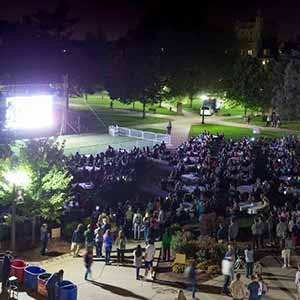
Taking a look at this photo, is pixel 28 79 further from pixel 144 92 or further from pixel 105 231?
pixel 105 231

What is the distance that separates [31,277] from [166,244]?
484 centimetres

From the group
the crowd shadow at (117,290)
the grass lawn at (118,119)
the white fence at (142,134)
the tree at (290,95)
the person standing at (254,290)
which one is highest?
the tree at (290,95)

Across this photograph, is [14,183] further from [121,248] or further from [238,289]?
[238,289]

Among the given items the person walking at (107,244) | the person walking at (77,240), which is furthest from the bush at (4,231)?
the person walking at (107,244)

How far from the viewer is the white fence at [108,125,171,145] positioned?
48531mm

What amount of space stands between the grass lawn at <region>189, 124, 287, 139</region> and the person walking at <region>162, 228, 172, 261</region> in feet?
111

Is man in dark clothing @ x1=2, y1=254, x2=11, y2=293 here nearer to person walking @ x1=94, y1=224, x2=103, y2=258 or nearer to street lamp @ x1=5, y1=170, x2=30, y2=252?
street lamp @ x1=5, y1=170, x2=30, y2=252

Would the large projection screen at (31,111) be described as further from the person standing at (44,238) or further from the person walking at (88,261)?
the person walking at (88,261)

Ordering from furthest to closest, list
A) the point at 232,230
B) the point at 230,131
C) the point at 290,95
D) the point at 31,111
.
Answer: the point at 290,95 < the point at 230,131 < the point at 31,111 < the point at 232,230

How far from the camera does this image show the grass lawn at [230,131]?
55.2 meters

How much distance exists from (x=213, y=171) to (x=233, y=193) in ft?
16.4

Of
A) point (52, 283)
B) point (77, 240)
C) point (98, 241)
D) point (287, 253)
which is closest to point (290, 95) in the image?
point (287, 253)

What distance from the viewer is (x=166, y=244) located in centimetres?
2052

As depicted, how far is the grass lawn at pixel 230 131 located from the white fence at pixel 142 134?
228 inches
